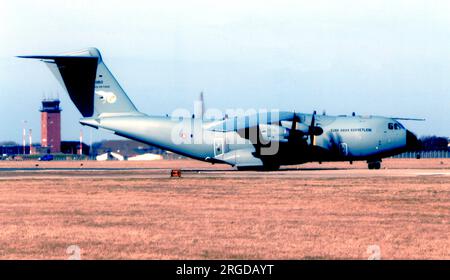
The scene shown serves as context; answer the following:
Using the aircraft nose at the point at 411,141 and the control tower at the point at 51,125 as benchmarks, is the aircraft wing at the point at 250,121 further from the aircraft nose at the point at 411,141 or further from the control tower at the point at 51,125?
the control tower at the point at 51,125

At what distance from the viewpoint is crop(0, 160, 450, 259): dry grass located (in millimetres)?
16281

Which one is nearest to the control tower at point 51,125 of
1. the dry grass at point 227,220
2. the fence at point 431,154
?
the fence at point 431,154

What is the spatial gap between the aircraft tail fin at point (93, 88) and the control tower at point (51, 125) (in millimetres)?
122228

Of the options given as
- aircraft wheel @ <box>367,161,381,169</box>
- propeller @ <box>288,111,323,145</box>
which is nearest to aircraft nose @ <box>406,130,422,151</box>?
aircraft wheel @ <box>367,161,381,169</box>

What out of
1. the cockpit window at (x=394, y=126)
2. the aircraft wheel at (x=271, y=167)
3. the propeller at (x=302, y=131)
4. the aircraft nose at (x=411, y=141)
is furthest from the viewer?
the aircraft nose at (x=411, y=141)

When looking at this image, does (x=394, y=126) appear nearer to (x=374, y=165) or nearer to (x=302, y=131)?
(x=374, y=165)

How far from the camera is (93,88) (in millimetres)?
53250

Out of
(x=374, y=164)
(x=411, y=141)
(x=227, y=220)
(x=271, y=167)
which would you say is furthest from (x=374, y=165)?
(x=227, y=220)

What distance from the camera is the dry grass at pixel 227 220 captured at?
1628 centimetres

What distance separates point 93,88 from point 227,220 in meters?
33.3
